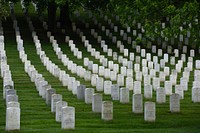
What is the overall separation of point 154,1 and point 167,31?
1.36 meters

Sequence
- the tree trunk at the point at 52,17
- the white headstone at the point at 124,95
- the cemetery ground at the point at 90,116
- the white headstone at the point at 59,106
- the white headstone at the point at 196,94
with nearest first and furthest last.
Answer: the cemetery ground at the point at 90,116 → the white headstone at the point at 59,106 → the white headstone at the point at 124,95 → the white headstone at the point at 196,94 → the tree trunk at the point at 52,17

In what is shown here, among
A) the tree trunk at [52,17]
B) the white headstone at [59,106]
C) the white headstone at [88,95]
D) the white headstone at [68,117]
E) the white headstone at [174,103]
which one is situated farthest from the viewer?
the tree trunk at [52,17]

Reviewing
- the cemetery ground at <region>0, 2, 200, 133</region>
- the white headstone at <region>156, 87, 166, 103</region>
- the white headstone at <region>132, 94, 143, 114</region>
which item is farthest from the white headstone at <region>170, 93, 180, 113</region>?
the white headstone at <region>156, 87, 166, 103</region>

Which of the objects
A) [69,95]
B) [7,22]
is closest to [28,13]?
[7,22]

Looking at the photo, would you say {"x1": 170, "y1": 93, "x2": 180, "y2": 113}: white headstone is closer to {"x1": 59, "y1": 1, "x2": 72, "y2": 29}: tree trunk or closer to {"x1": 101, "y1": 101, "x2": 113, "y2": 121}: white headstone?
{"x1": 101, "y1": 101, "x2": 113, "y2": 121}: white headstone

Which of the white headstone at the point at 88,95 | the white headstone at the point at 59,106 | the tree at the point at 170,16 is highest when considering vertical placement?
the tree at the point at 170,16

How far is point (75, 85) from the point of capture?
22.1 metres

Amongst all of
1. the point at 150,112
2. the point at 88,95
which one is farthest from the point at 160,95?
the point at 150,112

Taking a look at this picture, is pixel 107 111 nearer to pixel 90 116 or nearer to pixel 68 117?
pixel 90 116

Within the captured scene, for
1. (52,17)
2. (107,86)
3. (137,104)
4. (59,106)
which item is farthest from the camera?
(52,17)

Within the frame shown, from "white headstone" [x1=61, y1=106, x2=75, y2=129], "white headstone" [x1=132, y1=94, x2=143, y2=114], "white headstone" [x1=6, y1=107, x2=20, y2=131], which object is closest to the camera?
"white headstone" [x1=6, y1=107, x2=20, y2=131]

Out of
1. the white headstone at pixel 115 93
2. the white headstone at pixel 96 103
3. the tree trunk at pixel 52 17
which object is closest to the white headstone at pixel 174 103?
the white headstone at pixel 96 103

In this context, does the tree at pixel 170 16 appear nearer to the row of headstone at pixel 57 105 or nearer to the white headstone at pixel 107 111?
the white headstone at pixel 107 111

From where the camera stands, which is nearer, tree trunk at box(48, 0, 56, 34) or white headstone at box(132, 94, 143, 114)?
white headstone at box(132, 94, 143, 114)
